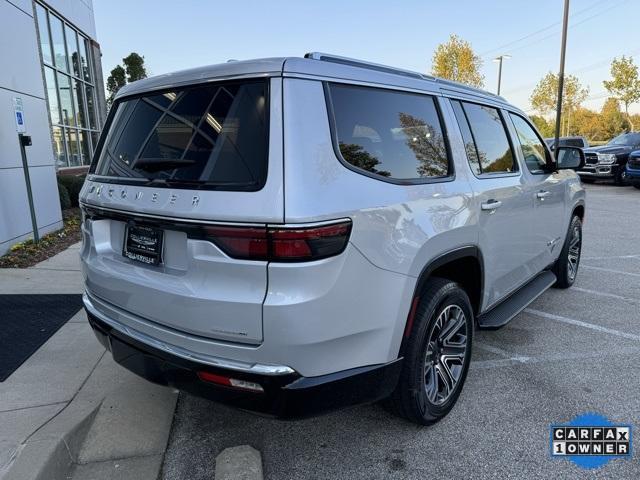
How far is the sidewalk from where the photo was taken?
2.43 metres

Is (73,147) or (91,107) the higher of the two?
(91,107)

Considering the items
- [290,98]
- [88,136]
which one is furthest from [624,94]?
[290,98]

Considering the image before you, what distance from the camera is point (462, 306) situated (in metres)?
2.83

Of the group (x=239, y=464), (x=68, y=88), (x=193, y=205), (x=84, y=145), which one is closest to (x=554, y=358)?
(x=239, y=464)

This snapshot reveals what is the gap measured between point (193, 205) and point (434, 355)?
161 centimetres

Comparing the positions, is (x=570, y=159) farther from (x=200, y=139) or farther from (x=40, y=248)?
(x=40, y=248)

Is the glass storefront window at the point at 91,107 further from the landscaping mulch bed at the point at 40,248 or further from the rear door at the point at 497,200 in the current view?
the rear door at the point at 497,200

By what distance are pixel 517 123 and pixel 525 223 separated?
3.12 ft

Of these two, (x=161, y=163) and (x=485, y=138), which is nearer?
(x=161, y=163)

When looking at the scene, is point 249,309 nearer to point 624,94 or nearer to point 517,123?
point 517,123

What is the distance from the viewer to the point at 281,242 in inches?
72.5

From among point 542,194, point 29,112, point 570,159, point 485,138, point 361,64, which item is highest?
point 29,112

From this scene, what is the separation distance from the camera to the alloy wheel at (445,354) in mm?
2699

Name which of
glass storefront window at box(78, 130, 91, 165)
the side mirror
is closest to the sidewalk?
the side mirror
